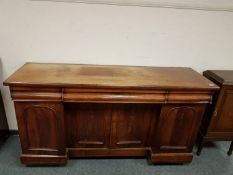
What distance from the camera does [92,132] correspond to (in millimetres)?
1695

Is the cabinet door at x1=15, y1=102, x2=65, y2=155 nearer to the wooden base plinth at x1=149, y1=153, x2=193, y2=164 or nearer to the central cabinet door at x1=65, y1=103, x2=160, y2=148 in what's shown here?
the central cabinet door at x1=65, y1=103, x2=160, y2=148

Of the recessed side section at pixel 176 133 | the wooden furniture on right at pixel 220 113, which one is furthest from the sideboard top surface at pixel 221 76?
the recessed side section at pixel 176 133

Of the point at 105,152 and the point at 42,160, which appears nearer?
the point at 42,160

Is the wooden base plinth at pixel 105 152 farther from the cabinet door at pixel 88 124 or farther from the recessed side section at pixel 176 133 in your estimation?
the recessed side section at pixel 176 133

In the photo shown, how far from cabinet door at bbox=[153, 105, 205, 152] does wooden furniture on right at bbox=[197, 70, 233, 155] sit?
22cm

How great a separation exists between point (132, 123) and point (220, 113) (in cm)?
79

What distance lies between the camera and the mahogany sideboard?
1.41 meters

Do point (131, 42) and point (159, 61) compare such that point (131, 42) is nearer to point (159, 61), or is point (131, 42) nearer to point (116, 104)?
point (159, 61)

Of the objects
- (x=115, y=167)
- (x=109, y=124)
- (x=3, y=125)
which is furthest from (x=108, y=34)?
(x=3, y=125)

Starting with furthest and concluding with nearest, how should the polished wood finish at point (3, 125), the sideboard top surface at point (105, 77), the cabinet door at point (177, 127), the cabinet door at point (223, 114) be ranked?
the polished wood finish at point (3, 125), the cabinet door at point (223, 114), the cabinet door at point (177, 127), the sideboard top surface at point (105, 77)

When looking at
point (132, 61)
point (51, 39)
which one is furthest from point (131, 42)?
point (51, 39)

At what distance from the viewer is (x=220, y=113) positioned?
1.76 m

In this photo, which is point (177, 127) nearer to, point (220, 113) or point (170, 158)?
point (170, 158)

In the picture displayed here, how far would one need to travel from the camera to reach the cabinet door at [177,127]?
157cm
